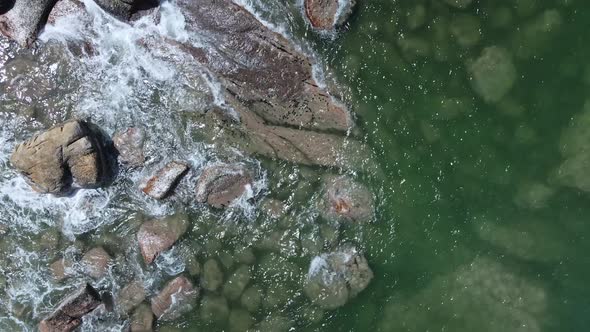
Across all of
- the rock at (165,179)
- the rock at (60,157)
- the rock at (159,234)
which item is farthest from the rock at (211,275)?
the rock at (60,157)

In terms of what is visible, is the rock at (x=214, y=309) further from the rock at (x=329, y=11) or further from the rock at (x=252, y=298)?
the rock at (x=329, y=11)

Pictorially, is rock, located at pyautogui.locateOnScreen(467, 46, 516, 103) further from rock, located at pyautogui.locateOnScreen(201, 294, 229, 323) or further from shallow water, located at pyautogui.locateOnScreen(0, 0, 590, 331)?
rock, located at pyautogui.locateOnScreen(201, 294, 229, 323)

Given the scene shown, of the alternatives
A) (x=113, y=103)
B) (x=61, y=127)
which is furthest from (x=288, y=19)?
Result: (x=61, y=127)

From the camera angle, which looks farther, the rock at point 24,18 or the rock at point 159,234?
the rock at point 159,234

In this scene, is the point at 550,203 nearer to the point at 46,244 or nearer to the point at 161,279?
the point at 161,279

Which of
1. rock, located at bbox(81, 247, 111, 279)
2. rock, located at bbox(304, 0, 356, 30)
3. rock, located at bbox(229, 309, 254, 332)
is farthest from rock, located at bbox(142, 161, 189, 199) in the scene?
rock, located at bbox(304, 0, 356, 30)

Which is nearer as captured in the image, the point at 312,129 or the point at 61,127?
the point at 61,127

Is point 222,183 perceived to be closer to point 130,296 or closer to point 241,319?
point 241,319
